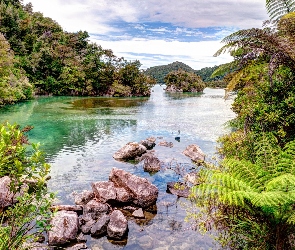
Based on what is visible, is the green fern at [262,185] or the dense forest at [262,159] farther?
the dense forest at [262,159]

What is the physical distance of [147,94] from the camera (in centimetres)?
7119

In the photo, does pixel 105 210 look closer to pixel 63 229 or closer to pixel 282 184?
pixel 63 229

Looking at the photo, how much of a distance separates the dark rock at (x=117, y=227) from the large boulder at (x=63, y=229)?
102 cm

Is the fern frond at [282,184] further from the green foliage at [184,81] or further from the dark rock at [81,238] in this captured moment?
the green foliage at [184,81]

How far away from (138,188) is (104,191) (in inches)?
51.7

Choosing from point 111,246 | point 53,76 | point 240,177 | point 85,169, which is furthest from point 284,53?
point 53,76

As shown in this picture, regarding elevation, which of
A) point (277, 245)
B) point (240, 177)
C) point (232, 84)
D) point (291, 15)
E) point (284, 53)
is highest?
point (291, 15)

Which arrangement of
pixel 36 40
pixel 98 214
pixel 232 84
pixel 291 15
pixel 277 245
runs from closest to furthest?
1. pixel 277 245
2. pixel 291 15
3. pixel 232 84
4. pixel 98 214
5. pixel 36 40

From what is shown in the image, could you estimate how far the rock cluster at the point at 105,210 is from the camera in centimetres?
→ 784

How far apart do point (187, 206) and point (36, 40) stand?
59.2 m

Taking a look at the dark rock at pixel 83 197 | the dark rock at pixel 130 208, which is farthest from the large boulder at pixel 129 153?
the dark rock at pixel 130 208

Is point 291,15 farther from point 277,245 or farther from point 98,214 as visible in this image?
point 98,214

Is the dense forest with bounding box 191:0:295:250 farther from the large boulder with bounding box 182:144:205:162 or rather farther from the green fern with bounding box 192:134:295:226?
the large boulder with bounding box 182:144:205:162

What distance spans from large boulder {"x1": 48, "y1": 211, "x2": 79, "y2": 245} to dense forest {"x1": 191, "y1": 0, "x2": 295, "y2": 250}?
3.86 metres
